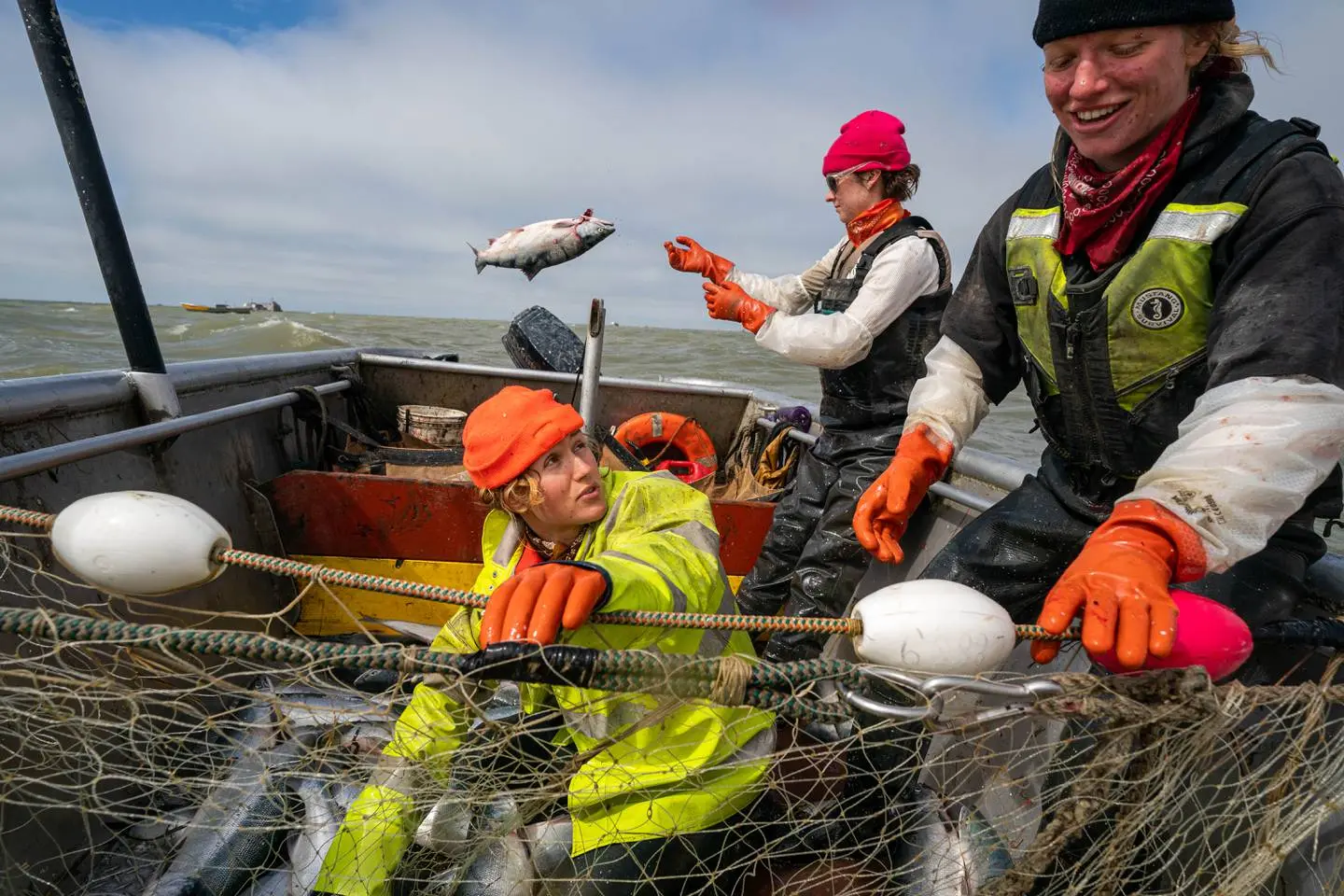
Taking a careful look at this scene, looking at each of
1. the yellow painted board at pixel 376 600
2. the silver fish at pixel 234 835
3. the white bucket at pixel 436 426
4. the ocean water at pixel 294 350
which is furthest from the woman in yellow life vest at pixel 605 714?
the ocean water at pixel 294 350

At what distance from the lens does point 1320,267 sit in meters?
1.54

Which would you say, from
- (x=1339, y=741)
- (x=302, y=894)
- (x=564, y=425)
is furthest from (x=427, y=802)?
(x=1339, y=741)

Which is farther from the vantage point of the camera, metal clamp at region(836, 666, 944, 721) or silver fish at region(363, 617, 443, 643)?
silver fish at region(363, 617, 443, 643)

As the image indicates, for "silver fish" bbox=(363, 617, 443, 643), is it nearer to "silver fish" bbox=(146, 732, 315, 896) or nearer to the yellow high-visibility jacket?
"silver fish" bbox=(146, 732, 315, 896)

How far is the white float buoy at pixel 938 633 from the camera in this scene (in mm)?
1190

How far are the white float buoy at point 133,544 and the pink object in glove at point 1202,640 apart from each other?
1605 mm

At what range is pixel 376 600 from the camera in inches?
143

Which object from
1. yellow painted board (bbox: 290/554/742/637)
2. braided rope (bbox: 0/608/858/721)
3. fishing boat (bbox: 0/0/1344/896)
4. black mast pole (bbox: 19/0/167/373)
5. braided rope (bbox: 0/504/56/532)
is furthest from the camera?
yellow painted board (bbox: 290/554/742/637)

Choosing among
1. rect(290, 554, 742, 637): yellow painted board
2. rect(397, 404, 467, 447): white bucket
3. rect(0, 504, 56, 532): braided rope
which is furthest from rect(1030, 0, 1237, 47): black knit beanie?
rect(397, 404, 467, 447): white bucket

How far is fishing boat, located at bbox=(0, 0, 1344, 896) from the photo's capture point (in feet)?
4.08

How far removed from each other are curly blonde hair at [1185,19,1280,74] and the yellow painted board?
2.69 meters

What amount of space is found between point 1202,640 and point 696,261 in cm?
346

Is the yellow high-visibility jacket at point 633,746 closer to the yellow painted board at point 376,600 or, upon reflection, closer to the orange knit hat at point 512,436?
the orange knit hat at point 512,436

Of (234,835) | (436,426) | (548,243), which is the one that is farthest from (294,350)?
(234,835)
